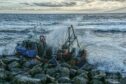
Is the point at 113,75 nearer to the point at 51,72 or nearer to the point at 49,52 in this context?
the point at 51,72

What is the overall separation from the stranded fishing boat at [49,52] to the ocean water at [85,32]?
0.74 m

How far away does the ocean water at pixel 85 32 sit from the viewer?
121 feet

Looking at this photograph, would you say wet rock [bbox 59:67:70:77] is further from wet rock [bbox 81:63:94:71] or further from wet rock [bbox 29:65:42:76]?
wet rock [bbox 81:63:94:71]

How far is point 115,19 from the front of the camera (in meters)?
61.3

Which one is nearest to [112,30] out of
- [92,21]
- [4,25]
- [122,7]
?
[92,21]

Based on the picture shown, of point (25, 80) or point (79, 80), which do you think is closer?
point (25, 80)

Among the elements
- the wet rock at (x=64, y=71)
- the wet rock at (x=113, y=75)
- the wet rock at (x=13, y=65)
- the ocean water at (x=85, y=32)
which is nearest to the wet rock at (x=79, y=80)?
the wet rock at (x=64, y=71)

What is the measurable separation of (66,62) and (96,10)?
120 feet

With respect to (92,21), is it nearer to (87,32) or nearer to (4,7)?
(87,32)

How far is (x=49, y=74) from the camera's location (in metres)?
29.8

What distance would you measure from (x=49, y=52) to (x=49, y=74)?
5447 mm

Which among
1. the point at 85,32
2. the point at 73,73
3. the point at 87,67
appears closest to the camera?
the point at 73,73

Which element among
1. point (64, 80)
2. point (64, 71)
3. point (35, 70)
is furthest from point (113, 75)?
point (35, 70)

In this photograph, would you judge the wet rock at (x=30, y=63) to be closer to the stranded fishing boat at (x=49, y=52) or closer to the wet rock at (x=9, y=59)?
the stranded fishing boat at (x=49, y=52)
